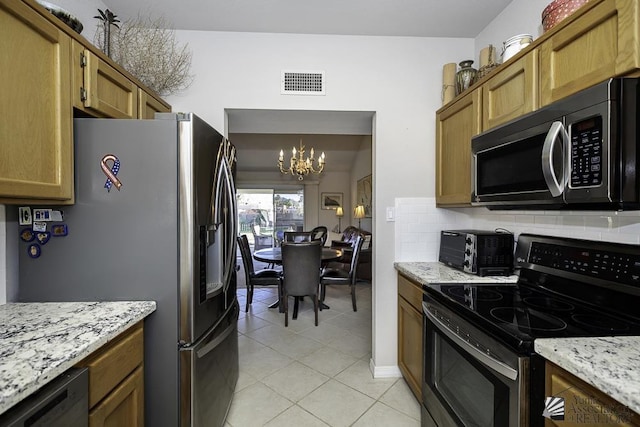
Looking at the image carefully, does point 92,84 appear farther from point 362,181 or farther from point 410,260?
point 362,181

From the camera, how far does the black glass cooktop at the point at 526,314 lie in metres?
0.97

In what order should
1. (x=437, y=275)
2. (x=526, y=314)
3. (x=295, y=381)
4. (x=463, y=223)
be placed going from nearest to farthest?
(x=526, y=314) → (x=437, y=275) → (x=295, y=381) → (x=463, y=223)

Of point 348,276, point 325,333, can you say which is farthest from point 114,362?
point 348,276

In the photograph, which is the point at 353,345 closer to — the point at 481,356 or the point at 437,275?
the point at 437,275

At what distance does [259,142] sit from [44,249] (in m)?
4.85

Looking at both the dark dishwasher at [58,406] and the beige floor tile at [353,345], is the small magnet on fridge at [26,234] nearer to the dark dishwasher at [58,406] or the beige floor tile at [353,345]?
the dark dishwasher at [58,406]

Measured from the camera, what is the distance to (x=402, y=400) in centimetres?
198

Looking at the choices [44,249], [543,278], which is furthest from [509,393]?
[44,249]

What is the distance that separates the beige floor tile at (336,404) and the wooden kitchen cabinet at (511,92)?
76.6 inches

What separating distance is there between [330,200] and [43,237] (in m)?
6.73

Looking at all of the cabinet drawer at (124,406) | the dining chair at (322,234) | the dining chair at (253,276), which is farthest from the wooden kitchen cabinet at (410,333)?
the dining chair at (322,234)

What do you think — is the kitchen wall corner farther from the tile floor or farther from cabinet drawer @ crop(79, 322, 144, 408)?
the tile floor

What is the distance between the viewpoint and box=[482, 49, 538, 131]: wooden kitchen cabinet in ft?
4.37

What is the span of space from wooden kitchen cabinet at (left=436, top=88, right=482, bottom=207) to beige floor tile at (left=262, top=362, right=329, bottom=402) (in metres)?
1.68
